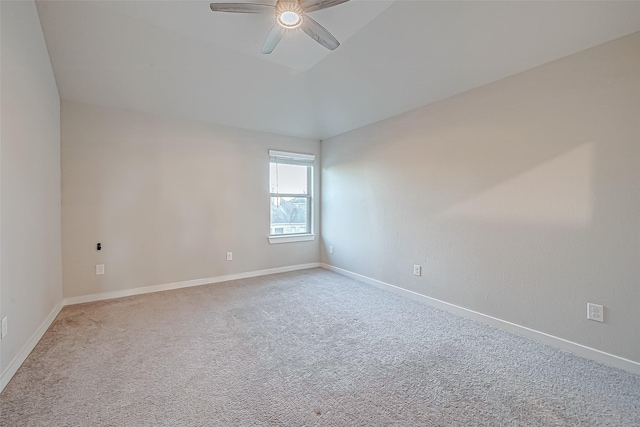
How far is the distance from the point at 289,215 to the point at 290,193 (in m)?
0.38

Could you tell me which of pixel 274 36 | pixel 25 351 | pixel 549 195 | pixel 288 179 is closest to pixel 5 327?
pixel 25 351

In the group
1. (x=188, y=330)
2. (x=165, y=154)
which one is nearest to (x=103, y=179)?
(x=165, y=154)

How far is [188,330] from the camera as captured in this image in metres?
2.50

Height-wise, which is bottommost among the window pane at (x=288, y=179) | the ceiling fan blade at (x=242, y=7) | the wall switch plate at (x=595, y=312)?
the wall switch plate at (x=595, y=312)

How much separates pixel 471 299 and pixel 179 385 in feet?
8.79

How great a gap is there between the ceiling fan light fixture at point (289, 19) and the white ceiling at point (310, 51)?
1.76 ft

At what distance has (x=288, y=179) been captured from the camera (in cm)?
472

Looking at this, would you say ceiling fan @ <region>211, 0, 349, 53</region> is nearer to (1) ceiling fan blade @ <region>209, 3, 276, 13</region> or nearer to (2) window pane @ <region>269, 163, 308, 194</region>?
(1) ceiling fan blade @ <region>209, 3, 276, 13</region>

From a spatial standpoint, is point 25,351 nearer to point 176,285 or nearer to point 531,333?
point 176,285

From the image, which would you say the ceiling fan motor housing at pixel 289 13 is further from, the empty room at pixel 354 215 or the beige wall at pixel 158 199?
the beige wall at pixel 158 199

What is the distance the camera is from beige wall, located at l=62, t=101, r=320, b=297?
3.14 meters

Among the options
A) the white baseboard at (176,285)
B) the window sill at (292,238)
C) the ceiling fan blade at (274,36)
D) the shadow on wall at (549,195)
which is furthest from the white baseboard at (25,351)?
the shadow on wall at (549,195)

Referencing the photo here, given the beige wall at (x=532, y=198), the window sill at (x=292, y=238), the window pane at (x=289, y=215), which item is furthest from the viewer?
the window pane at (x=289, y=215)

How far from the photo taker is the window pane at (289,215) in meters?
4.62
